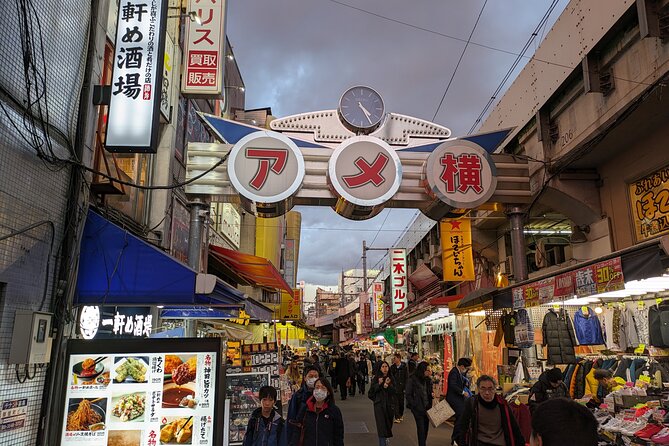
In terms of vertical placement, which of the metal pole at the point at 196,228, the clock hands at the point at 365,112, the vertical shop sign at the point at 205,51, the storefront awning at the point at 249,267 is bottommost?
the storefront awning at the point at 249,267

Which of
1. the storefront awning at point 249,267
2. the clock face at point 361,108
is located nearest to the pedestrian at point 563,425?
the clock face at point 361,108

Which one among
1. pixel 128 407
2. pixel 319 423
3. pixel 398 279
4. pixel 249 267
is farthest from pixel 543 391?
pixel 398 279

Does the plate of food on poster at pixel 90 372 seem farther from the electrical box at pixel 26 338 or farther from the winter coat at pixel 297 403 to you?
the winter coat at pixel 297 403

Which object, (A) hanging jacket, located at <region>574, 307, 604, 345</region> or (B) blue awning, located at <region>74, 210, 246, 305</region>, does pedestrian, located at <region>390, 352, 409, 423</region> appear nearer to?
(A) hanging jacket, located at <region>574, 307, 604, 345</region>

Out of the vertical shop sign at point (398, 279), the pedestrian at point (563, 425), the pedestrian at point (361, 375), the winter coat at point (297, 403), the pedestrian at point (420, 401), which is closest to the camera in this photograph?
the pedestrian at point (563, 425)

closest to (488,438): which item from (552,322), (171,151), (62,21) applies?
(552,322)

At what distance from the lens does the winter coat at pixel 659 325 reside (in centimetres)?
789

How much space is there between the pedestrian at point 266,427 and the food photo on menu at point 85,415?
5.51 feet

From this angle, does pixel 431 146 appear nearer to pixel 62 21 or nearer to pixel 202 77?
pixel 202 77

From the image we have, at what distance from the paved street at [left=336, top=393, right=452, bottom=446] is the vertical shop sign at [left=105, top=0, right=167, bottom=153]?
27.8 ft

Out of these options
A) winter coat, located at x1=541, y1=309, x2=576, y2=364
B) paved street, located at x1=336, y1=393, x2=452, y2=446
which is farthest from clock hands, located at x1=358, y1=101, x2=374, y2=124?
paved street, located at x1=336, y1=393, x2=452, y2=446

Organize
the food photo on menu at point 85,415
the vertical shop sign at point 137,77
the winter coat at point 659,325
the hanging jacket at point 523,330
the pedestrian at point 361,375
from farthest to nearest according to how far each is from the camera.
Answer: the pedestrian at point 361,375 < the hanging jacket at point 523,330 < the winter coat at point 659,325 < the vertical shop sign at point 137,77 < the food photo on menu at point 85,415

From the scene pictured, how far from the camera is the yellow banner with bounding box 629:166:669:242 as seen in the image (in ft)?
27.5

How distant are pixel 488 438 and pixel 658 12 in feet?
21.4
